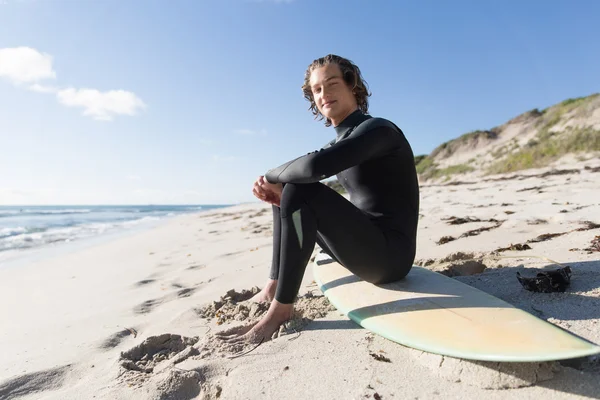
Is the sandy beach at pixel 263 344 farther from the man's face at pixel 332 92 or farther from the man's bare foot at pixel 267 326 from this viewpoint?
the man's face at pixel 332 92

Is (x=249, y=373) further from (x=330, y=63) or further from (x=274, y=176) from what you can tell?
(x=330, y=63)

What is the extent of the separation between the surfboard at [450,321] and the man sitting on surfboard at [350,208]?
148 millimetres

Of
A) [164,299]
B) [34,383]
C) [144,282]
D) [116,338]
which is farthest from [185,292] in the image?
[34,383]

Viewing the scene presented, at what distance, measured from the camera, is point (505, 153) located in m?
16.8

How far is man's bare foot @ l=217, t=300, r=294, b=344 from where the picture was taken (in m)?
1.85

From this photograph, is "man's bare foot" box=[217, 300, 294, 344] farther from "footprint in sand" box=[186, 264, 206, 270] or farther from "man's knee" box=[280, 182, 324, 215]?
"footprint in sand" box=[186, 264, 206, 270]

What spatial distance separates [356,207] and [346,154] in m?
0.28

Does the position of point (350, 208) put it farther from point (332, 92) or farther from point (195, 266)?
point (195, 266)

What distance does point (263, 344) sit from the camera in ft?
6.00

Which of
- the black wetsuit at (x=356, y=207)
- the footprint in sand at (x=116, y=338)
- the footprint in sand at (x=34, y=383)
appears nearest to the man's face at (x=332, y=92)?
the black wetsuit at (x=356, y=207)

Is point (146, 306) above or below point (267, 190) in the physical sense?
below

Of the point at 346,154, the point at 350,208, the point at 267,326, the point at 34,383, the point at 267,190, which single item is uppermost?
the point at 346,154

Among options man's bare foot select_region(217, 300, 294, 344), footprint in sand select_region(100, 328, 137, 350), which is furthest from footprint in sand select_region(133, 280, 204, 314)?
man's bare foot select_region(217, 300, 294, 344)

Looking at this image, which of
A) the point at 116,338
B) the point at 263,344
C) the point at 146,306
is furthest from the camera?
the point at 146,306
